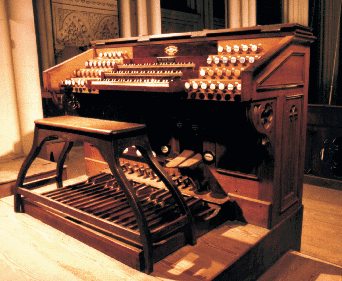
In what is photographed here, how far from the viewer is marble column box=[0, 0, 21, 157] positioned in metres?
3.64

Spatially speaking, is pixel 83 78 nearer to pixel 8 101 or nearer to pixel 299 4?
pixel 8 101

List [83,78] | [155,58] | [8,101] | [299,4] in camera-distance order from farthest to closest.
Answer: [299,4] → [8,101] → [83,78] → [155,58]

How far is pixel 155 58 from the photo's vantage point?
2590 mm

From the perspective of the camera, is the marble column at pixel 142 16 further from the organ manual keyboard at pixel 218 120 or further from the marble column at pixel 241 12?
the organ manual keyboard at pixel 218 120

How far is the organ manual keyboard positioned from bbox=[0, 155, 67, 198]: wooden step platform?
2.59ft

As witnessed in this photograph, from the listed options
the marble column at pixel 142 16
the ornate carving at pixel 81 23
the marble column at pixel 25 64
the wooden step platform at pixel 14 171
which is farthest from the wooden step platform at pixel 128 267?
the ornate carving at pixel 81 23

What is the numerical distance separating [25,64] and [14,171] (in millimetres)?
1363

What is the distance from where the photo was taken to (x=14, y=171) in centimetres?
324

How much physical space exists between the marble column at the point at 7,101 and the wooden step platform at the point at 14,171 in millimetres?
142

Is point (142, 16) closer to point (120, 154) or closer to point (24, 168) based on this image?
point (24, 168)

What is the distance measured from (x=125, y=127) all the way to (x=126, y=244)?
0.62 meters

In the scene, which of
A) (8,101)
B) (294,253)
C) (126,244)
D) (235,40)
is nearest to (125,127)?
(126,244)

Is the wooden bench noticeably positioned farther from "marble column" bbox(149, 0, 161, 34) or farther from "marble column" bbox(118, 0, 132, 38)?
"marble column" bbox(118, 0, 132, 38)

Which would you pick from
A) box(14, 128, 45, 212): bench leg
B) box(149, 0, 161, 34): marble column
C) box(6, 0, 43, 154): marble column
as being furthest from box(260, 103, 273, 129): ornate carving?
box(149, 0, 161, 34): marble column
